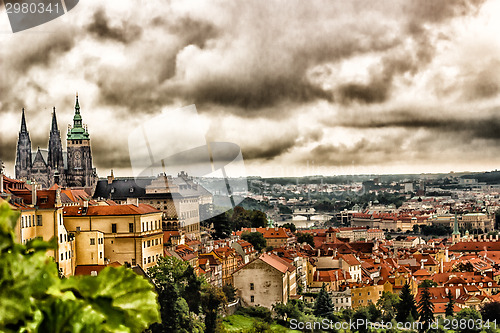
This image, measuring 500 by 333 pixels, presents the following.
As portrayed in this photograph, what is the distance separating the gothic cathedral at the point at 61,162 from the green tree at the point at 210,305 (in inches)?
608

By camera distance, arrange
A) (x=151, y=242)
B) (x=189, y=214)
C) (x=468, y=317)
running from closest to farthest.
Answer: (x=151, y=242), (x=468, y=317), (x=189, y=214)

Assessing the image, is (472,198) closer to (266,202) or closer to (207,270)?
(266,202)

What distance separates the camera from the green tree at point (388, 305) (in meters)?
13.7

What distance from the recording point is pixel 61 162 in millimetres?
27172

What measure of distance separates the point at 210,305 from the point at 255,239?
8.41 meters

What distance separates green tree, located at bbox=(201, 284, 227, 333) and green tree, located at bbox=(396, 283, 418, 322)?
473cm

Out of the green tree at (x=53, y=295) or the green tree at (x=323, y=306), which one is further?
the green tree at (x=323, y=306)

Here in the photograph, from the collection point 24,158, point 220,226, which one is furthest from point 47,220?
point 24,158

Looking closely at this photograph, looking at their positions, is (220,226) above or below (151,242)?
below

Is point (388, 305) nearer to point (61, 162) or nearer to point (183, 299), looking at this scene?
point (183, 299)

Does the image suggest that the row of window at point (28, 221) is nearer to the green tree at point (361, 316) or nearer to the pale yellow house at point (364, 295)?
the green tree at point (361, 316)

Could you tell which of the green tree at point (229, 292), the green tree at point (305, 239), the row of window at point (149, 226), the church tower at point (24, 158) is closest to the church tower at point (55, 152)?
the church tower at point (24, 158)

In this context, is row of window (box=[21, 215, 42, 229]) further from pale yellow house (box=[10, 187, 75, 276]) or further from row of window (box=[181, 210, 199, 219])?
row of window (box=[181, 210, 199, 219])

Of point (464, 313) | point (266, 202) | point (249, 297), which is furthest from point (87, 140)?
point (464, 313)
